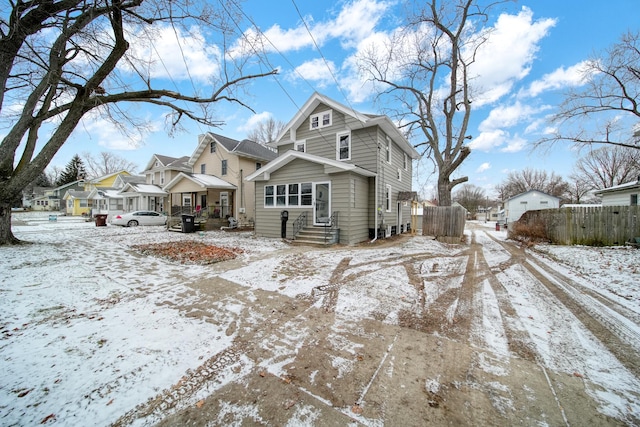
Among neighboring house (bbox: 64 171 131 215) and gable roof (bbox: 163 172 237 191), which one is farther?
neighboring house (bbox: 64 171 131 215)

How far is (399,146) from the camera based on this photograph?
1647cm

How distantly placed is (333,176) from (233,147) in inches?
520

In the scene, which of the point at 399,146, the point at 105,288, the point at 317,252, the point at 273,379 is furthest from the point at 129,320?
the point at 399,146

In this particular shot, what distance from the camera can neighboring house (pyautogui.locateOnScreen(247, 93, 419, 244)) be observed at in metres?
11.1

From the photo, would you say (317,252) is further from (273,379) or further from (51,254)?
(51,254)

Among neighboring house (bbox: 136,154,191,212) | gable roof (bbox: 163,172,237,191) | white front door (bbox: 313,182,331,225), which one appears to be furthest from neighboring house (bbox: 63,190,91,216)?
white front door (bbox: 313,182,331,225)

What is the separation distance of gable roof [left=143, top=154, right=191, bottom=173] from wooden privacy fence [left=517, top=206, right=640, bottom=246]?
28.9m

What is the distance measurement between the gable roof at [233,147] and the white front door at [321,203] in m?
10.0

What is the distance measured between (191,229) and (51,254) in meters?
8.70

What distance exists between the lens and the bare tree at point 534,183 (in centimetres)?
4598

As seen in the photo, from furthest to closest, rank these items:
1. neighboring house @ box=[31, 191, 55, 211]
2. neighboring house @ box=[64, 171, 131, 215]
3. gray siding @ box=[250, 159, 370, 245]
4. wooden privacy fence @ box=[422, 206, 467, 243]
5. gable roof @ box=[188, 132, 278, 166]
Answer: neighboring house @ box=[31, 191, 55, 211] < neighboring house @ box=[64, 171, 131, 215] < gable roof @ box=[188, 132, 278, 166] < wooden privacy fence @ box=[422, 206, 467, 243] < gray siding @ box=[250, 159, 370, 245]

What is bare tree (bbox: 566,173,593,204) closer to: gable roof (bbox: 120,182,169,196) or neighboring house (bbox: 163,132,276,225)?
neighboring house (bbox: 163,132,276,225)

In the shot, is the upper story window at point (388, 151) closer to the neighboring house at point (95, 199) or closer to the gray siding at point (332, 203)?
the gray siding at point (332, 203)

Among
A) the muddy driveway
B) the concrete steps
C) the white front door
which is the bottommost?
the muddy driveway
